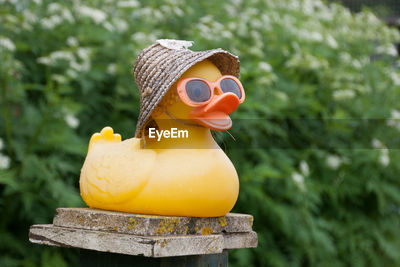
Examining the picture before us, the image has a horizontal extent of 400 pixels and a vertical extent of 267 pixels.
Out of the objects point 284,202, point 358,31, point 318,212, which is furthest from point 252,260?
point 358,31

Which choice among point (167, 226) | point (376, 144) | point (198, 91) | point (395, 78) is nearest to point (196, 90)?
point (198, 91)

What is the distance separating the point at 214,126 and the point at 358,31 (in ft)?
17.3

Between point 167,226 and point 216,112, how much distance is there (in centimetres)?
40

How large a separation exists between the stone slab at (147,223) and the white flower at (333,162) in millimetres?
2963

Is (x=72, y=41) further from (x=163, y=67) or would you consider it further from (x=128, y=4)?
(x=163, y=67)

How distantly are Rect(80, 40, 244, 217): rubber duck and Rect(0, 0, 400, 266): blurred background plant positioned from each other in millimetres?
1657

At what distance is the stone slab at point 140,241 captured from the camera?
168 centimetres

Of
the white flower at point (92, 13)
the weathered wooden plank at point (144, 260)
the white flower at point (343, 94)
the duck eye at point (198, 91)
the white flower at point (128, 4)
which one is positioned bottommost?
the weathered wooden plank at point (144, 260)

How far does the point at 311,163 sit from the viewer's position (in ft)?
16.9

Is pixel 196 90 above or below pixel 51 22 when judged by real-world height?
below

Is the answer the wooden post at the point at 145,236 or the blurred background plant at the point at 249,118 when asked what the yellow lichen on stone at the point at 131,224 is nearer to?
the wooden post at the point at 145,236

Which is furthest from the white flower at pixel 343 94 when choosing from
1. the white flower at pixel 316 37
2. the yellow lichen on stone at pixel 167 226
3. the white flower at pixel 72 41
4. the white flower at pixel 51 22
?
the yellow lichen on stone at pixel 167 226

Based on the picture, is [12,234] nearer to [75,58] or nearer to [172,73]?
[75,58]

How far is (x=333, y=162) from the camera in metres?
4.88
